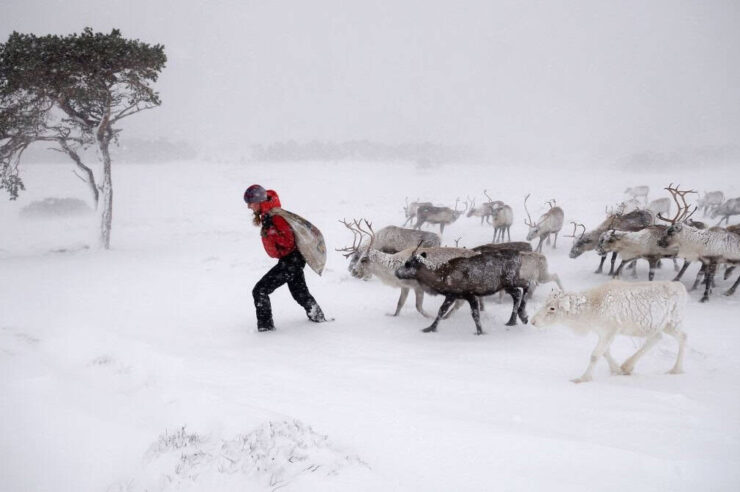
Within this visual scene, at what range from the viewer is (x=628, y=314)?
4.62 m

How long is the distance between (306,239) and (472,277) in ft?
10.2

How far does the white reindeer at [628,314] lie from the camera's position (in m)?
4.59

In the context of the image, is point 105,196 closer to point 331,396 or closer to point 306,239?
point 306,239

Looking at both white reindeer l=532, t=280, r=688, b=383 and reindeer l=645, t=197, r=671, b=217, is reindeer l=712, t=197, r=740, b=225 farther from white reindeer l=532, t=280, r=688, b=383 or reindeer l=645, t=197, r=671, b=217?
white reindeer l=532, t=280, r=688, b=383

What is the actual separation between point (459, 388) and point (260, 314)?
12.8 feet

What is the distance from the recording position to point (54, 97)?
12.5m

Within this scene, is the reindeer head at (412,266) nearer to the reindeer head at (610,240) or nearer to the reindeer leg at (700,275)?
the reindeer head at (610,240)

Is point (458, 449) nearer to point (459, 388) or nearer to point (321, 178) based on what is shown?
point (459, 388)

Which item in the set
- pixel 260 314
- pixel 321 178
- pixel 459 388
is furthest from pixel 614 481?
pixel 321 178

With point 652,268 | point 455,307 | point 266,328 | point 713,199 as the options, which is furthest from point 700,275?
point 713,199

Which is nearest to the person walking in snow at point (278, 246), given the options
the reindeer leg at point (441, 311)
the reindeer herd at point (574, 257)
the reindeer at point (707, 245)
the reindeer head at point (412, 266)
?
the reindeer herd at point (574, 257)

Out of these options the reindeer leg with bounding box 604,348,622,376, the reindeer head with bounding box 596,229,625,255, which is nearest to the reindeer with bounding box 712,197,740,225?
the reindeer head with bounding box 596,229,625,255

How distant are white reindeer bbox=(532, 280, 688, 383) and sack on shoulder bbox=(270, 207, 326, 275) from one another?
3.85m

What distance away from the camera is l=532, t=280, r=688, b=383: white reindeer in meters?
4.59
